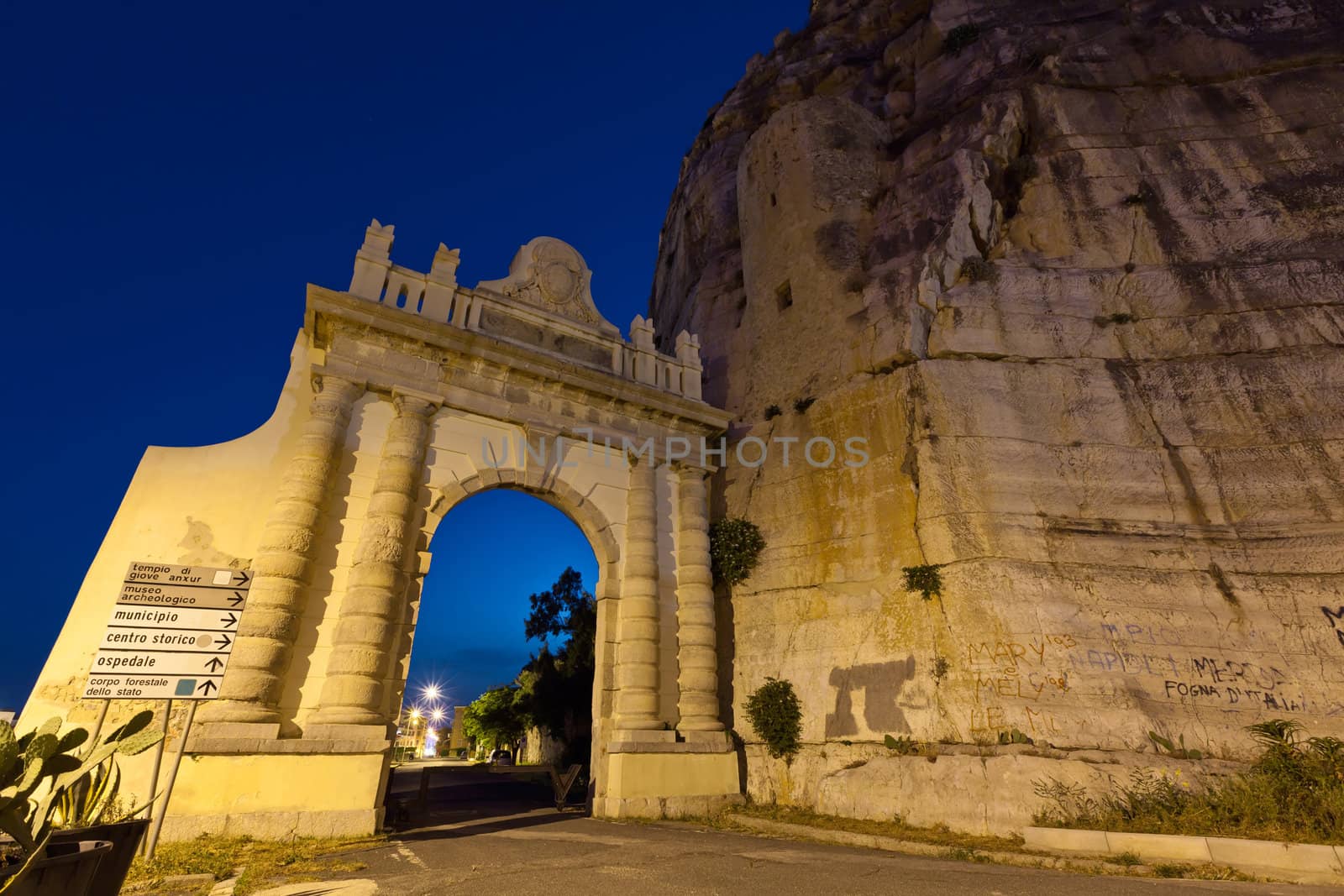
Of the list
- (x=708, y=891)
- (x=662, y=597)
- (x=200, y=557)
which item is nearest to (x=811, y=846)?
(x=708, y=891)

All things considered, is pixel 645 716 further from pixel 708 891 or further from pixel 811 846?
pixel 708 891

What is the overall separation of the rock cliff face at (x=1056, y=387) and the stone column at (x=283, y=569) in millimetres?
9399

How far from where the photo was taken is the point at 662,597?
13859mm

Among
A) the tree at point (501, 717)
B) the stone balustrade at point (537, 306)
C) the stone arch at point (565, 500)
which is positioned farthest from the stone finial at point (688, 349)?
the tree at point (501, 717)

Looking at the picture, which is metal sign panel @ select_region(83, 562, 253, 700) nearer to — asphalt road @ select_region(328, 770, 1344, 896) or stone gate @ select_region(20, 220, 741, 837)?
asphalt road @ select_region(328, 770, 1344, 896)

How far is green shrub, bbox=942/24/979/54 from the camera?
21.4 metres

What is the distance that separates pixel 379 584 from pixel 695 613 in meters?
6.56

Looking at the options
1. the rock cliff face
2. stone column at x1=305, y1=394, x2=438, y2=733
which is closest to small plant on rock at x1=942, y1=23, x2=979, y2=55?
the rock cliff face

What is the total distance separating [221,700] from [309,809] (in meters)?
2.04

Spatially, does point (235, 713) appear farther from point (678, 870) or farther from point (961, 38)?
point (961, 38)

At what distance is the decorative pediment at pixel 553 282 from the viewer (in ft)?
50.8

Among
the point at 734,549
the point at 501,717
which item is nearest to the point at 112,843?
the point at 734,549

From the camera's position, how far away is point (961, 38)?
70.4ft

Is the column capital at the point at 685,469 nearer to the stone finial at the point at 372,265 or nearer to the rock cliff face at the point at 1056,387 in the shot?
the rock cliff face at the point at 1056,387
